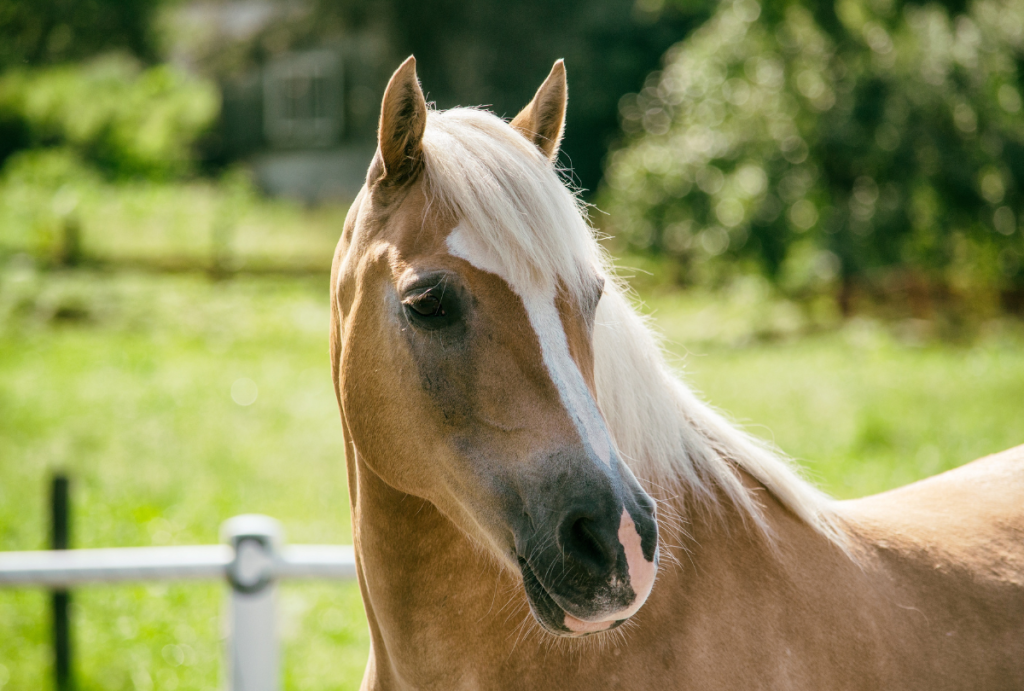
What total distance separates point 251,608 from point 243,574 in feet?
0.41

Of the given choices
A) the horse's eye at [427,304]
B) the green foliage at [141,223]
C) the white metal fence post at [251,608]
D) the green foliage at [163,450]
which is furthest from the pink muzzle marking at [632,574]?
the green foliage at [141,223]

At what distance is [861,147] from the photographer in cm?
1168

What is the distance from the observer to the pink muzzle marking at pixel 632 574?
3.86 feet

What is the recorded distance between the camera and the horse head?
1.20 metres

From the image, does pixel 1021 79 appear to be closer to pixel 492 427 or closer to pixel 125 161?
pixel 492 427

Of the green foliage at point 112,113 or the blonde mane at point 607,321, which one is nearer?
the blonde mane at point 607,321

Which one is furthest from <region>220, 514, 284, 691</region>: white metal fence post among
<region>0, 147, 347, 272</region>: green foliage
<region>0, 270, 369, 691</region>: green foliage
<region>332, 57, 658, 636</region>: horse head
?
<region>0, 147, 347, 272</region>: green foliage

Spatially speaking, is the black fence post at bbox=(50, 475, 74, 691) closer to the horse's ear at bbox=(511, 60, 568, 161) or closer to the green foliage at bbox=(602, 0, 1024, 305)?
the horse's ear at bbox=(511, 60, 568, 161)

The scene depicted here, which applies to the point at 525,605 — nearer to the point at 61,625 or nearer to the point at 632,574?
the point at 632,574

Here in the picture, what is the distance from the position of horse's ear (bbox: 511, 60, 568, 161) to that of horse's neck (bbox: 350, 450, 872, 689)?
2.49 ft

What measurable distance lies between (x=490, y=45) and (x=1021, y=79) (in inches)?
466

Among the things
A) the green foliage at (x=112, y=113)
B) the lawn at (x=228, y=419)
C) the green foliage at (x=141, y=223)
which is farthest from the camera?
the green foliage at (x=112, y=113)

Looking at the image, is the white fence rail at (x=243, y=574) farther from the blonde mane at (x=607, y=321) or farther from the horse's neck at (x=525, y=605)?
the blonde mane at (x=607, y=321)

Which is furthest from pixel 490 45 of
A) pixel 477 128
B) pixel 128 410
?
pixel 477 128
